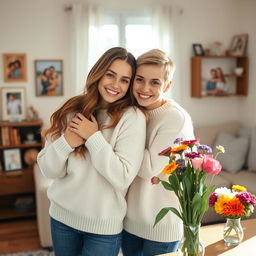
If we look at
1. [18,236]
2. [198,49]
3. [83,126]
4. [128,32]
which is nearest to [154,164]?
[83,126]

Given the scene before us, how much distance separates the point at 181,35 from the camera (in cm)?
440

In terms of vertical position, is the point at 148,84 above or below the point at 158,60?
below

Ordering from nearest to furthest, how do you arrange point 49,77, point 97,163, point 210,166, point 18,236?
1. point 210,166
2. point 97,163
3. point 18,236
4. point 49,77

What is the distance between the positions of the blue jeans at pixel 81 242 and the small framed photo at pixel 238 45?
11.1 feet

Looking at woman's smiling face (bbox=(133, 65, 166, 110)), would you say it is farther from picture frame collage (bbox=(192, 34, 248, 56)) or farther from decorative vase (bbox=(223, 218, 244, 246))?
picture frame collage (bbox=(192, 34, 248, 56))

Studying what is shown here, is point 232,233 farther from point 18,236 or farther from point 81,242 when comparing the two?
point 18,236

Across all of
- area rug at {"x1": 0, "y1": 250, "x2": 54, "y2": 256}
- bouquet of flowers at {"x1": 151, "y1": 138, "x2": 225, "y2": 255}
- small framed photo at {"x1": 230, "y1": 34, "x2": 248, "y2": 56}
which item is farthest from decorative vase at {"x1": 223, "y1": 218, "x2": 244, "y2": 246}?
small framed photo at {"x1": 230, "y1": 34, "x2": 248, "y2": 56}

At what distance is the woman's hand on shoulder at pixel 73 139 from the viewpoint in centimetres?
161

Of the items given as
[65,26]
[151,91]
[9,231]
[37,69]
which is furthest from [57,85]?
[151,91]

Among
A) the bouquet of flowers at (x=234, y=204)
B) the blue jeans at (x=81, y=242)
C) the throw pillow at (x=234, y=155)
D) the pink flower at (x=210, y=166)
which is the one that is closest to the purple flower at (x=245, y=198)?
the bouquet of flowers at (x=234, y=204)

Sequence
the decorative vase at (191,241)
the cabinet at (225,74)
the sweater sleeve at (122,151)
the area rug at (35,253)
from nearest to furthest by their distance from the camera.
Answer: the decorative vase at (191,241), the sweater sleeve at (122,151), the area rug at (35,253), the cabinet at (225,74)

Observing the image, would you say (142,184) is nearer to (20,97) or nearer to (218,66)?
(20,97)

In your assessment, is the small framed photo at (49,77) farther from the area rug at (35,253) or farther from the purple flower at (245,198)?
the purple flower at (245,198)

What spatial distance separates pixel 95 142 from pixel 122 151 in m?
0.12
